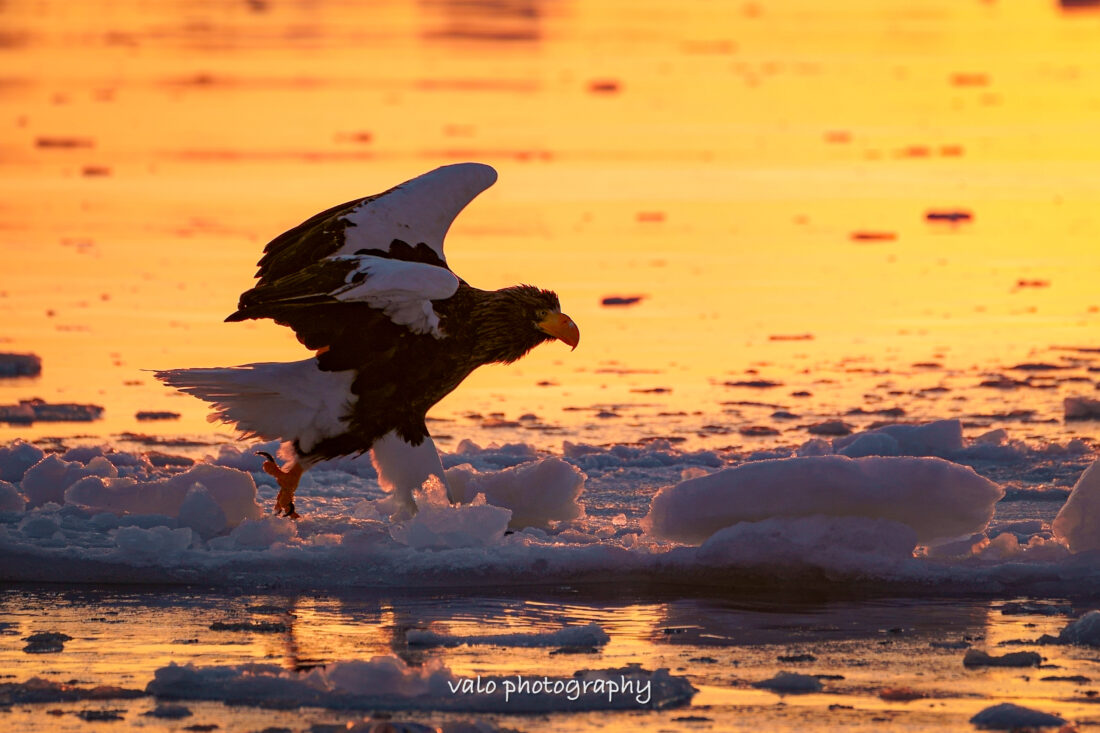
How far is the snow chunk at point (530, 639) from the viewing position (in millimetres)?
7223

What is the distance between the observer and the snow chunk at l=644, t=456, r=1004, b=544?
841 centimetres

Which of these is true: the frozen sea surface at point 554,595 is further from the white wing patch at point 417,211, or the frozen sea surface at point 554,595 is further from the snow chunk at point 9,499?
the white wing patch at point 417,211

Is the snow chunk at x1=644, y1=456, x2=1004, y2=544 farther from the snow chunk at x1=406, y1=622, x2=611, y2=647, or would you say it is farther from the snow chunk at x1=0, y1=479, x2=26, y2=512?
the snow chunk at x1=0, y1=479, x2=26, y2=512

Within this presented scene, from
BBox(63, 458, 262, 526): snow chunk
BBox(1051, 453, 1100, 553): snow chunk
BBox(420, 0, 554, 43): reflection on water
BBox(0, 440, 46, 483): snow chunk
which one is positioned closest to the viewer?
BBox(1051, 453, 1100, 553): snow chunk

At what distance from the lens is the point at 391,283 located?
834 cm

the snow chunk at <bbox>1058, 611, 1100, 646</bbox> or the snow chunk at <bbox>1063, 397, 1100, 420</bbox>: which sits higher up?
the snow chunk at <bbox>1063, 397, 1100, 420</bbox>

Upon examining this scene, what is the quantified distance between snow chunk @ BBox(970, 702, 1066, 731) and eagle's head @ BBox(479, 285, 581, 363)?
3779 mm

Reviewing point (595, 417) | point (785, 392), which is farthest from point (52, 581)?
point (785, 392)

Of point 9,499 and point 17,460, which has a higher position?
point 17,460

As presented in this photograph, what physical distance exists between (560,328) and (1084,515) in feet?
8.28

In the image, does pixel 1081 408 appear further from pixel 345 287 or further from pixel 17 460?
pixel 17 460

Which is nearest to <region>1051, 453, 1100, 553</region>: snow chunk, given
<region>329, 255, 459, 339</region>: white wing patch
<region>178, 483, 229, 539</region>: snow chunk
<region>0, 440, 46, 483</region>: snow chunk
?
<region>329, 255, 459, 339</region>: white wing patch

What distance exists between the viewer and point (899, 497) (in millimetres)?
8445

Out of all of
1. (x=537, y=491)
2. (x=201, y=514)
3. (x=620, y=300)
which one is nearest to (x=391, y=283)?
(x=201, y=514)
